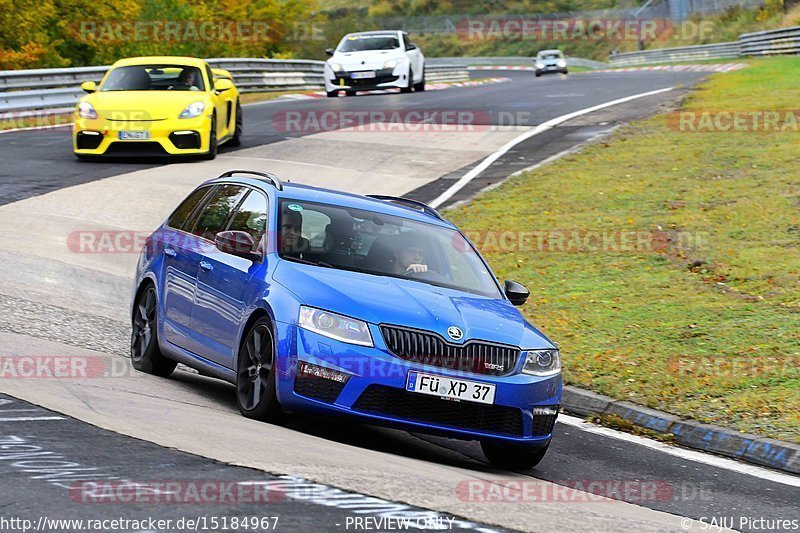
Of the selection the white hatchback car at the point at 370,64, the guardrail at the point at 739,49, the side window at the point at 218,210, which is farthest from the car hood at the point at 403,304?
the guardrail at the point at 739,49

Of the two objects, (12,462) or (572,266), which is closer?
(12,462)

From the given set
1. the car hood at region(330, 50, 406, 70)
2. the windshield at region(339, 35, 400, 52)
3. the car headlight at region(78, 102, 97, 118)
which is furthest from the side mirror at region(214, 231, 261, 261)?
the windshield at region(339, 35, 400, 52)

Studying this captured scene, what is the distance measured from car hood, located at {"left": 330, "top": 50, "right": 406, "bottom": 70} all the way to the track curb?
2695cm

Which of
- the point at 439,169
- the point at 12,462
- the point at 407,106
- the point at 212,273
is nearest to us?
the point at 12,462

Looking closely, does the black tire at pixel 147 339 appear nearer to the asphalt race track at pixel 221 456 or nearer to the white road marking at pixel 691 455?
the asphalt race track at pixel 221 456

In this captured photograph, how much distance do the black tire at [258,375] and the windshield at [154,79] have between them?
13396 millimetres

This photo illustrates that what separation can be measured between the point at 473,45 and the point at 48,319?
9120cm

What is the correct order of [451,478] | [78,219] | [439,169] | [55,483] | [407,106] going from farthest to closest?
1. [407,106]
2. [439,169]
3. [78,219]
4. [451,478]
5. [55,483]

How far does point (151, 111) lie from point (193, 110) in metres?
0.76

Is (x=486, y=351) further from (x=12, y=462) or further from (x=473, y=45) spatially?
(x=473, y=45)

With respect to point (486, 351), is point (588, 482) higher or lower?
lower

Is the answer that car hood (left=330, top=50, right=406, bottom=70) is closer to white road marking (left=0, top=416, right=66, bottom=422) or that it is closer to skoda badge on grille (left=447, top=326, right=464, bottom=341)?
skoda badge on grille (left=447, top=326, right=464, bottom=341)

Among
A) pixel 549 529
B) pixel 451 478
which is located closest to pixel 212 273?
pixel 451 478

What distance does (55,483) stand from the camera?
567 centimetres
